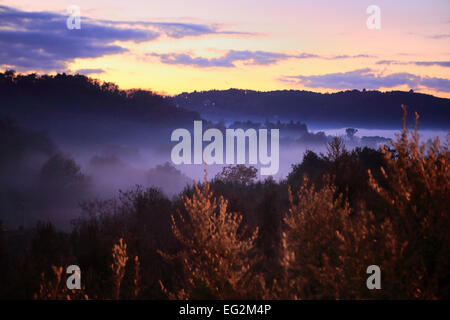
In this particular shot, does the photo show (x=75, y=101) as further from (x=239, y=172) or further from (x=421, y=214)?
(x=421, y=214)

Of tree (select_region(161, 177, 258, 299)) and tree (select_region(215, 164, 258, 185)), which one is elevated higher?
tree (select_region(215, 164, 258, 185))

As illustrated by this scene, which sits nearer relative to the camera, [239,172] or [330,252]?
[330,252]

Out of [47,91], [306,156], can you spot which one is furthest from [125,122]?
[306,156]

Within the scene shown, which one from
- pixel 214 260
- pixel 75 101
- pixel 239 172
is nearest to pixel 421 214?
pixel 214 260

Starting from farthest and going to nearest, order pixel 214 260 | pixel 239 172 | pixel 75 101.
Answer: pixel 75 101 → pixel 239 172 → pixel 214 260

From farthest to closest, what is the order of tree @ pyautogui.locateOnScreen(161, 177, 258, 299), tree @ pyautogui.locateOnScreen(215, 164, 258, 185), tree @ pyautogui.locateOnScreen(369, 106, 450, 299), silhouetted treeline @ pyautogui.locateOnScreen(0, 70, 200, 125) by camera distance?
silhouetted treeline @ pyautogui.locateOnScreen(0, 70, 200, 125), tree @ pyautogui.locateOnScreen(215, 164, 258, 185), tree @ pyautogui.locateOnScreen(161, 177, 258, 299), tree @ pyautogui.locateOnScreen(369, 106, 450, 299)

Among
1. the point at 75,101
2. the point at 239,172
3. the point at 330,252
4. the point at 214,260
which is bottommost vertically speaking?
the point at 330,252

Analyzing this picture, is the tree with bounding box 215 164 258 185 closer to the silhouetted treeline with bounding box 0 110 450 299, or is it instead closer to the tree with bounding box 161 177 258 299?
the silhouetted treeline with bounding box 0 110 450 299

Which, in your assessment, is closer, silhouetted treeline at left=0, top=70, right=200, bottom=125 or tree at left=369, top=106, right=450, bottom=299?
tree at left=369, top=106, right=450, bottom=299

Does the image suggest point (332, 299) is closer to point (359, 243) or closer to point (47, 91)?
point (359, 243)

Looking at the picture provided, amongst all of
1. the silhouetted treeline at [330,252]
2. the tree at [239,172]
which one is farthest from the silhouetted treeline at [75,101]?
the silhouetted treeline at [330,252]

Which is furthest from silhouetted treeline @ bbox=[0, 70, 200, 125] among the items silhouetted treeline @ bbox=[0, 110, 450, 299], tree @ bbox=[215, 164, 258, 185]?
silhouetted treeline @ bbox=[0, 110, 450, 299]
